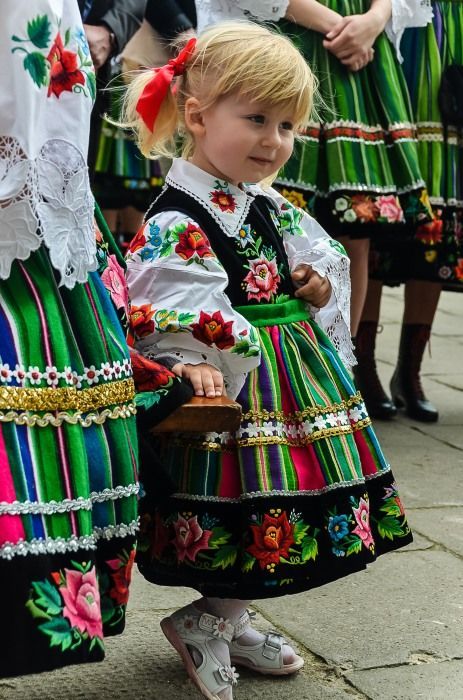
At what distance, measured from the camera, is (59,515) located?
1848 millimetres

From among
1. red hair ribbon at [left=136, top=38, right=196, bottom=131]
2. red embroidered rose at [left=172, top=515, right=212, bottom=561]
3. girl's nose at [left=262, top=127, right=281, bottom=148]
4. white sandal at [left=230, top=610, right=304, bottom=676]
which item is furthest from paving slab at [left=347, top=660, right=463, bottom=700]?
red hair ribbon at [left=136, top=38, right=196, bottom=131]

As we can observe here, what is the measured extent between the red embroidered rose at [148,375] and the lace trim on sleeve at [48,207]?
293 mm

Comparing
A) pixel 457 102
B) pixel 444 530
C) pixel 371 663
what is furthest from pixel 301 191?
pixel 371 663

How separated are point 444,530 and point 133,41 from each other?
1.96 meters

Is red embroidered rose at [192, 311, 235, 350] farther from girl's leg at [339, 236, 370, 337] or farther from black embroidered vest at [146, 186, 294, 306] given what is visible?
girl's leg at [339, 236, 370, 337]

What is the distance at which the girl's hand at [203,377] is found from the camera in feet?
7.36

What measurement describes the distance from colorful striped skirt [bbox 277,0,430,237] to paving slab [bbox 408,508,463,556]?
0.95m

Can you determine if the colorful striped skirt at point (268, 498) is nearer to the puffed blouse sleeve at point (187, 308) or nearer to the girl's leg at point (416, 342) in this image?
the puffed blouse sleeve at point (187, 308)

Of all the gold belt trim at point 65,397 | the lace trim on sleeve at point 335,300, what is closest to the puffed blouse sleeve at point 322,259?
the lace trim on sleeve at point 335,300

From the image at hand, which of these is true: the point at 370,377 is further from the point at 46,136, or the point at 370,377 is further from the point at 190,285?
the point at 46,136

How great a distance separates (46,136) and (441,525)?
2.03 metres

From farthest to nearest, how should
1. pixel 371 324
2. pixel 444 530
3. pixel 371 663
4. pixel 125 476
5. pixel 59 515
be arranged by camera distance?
pixel 371 324, pixel 444 530, pixel 371 663, pixel 125 476, pixel 59 515

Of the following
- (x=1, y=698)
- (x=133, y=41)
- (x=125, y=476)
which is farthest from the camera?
(x=133, y=41)

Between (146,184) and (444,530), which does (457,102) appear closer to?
(146,184)
